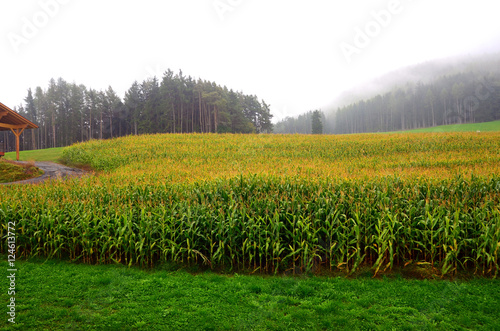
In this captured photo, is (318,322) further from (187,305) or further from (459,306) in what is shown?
(459,306)

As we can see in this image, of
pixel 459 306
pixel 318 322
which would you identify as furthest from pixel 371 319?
pixel 459 306

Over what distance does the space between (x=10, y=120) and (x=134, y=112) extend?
39023mm

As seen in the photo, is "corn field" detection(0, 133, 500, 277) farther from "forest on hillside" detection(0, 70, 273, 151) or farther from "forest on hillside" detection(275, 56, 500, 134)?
"forest on hillside" detection(275, 56, 500, 134)

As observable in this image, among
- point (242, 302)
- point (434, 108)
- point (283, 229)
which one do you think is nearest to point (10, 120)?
point (283, 229)

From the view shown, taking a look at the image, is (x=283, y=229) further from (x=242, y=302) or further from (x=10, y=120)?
(x=10, y=120)

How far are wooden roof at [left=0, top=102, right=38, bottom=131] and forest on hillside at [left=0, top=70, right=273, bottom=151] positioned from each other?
30.3 metres

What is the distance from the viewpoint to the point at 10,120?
17.0 metres

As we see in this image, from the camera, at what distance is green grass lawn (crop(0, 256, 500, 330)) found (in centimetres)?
317

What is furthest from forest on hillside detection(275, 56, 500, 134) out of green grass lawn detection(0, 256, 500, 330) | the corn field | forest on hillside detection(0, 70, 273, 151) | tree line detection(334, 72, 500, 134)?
green grass lawn detection(0, 256, 500, 330)

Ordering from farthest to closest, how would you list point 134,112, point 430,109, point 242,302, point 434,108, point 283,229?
point 430,109 < point 434,108 < point 134,112 < point 283,229 < point 242,302

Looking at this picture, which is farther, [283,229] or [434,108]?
[434,108]

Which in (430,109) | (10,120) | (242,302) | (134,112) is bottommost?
(242,302)

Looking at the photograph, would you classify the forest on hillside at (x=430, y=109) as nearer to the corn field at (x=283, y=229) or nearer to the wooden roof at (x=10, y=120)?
the corn field at (x=283, y=229)

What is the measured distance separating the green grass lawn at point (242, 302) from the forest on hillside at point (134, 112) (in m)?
45.3
